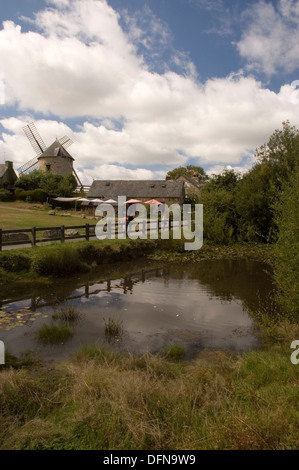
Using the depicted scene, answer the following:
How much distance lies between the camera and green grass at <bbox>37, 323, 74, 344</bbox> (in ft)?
23.1

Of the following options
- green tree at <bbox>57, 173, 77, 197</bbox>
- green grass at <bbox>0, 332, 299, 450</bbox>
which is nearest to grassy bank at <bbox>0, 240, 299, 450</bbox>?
green grass at <bbox>0, 332, 299, 450</bbox>

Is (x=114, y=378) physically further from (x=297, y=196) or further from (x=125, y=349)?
(x=297, y=196)

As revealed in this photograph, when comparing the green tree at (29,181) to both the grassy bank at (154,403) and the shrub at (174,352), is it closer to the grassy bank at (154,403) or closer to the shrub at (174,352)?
the grassy bank at (154,403)

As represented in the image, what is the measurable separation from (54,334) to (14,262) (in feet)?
17.7

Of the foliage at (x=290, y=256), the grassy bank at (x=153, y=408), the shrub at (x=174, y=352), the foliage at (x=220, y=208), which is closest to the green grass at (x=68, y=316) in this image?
the grassy bank at (x=153, y=408)

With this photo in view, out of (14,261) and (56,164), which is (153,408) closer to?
(14,261)

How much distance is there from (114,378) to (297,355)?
11.9 ft

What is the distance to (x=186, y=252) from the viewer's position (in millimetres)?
19688

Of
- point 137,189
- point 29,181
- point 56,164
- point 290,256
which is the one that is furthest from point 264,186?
point 56,164

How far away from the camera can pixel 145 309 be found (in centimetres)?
955

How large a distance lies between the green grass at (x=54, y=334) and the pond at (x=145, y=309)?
0.45 feet

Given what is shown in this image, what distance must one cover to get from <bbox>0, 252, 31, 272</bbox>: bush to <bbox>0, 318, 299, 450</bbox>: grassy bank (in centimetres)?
656

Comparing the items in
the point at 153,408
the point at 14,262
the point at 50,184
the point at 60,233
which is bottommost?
the point at 153,408

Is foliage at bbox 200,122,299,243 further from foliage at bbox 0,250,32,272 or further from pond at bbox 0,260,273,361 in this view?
foliage at bbox 0,250,32,272
